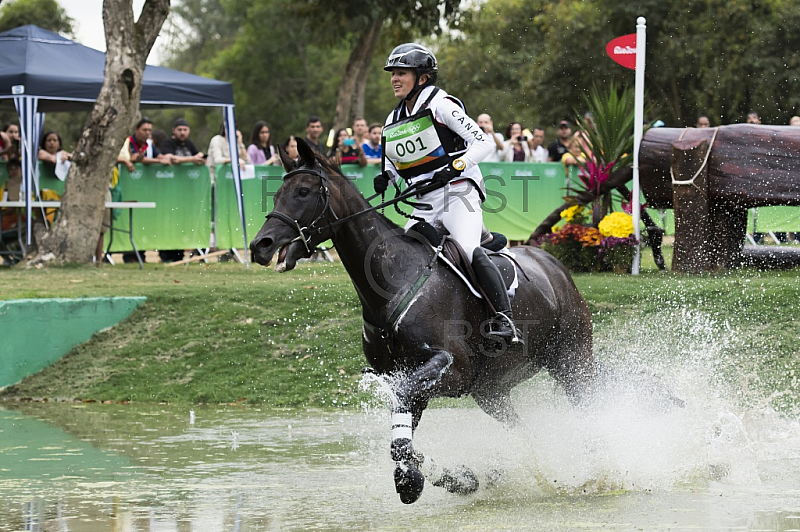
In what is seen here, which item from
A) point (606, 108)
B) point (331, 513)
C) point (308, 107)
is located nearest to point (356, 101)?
point (606, 108)

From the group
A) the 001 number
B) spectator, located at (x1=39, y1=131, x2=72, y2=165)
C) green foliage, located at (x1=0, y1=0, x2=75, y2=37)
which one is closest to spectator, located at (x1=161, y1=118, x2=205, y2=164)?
spectator, located at (x1=39, y1=131, x2=72, y2=165)

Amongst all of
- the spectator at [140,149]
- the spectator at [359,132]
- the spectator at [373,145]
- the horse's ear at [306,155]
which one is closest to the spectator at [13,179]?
the spectator at [140,149]

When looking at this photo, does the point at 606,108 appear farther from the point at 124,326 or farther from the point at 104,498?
the point at 104,498

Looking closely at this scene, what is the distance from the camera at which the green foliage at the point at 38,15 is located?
45.8 meters

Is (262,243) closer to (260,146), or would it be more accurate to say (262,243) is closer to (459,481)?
(459,481)

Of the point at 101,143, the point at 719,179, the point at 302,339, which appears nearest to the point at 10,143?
the point at 101,143

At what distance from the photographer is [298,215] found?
6977 millimetres

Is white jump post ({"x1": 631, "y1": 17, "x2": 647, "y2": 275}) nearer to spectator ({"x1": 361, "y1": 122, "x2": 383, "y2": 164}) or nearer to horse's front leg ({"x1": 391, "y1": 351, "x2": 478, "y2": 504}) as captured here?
spectator ({"x1": 361, "y1": 122, "x2": 383, "y2": 164})

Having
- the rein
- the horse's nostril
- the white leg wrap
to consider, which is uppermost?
the rein

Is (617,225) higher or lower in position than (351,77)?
lower

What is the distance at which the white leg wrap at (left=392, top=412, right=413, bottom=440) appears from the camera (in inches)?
265

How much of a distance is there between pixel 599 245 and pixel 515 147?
565 centimetres

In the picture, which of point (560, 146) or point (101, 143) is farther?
point (560, 146)

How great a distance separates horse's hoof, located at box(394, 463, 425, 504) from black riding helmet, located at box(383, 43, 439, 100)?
8.09 ft
